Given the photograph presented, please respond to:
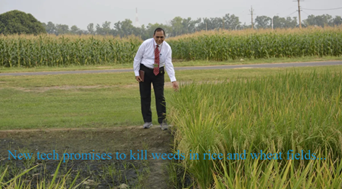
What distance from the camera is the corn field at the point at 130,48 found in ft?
83.7

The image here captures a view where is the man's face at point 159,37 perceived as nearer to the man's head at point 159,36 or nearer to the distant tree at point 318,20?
the man's head at point 159,36

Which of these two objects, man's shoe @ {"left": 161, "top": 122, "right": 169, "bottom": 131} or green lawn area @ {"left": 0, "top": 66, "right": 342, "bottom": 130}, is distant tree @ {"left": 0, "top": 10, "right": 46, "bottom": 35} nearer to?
green lawn area @ {"left": 0, "top": 66, "right": 342, "bottom": 130}

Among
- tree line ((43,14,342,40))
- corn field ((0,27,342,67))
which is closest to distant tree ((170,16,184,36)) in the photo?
tree line ((43,14,342,40))

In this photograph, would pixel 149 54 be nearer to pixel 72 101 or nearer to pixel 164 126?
pixel 164 126

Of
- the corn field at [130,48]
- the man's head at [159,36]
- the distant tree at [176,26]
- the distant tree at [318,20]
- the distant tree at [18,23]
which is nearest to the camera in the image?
the man's head at [159,36]

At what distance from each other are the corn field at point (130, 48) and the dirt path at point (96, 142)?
1958cm

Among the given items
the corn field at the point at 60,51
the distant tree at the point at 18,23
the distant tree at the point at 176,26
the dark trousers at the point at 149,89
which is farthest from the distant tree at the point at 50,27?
the dark trousers at the point at 149,89

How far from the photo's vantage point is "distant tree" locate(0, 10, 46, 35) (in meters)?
52.9

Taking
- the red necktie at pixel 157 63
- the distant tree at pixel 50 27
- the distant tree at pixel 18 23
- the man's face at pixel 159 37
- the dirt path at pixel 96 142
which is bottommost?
the dirt path at pixel 96 142

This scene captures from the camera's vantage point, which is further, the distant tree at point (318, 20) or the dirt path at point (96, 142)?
the distant tree at point (318, 20)

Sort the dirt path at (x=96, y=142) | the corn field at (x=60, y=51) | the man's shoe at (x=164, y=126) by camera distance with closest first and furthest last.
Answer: the dirt path at (x=96, y=142)
the man's shoe at (x=164, y=126)
the corn field at (x=60, y=51)

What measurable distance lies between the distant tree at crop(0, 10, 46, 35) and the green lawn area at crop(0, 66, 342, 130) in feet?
130

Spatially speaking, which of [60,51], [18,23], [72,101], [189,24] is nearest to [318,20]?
[189,24]

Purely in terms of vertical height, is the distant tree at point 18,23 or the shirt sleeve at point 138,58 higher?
the distant tree at point 18,23
